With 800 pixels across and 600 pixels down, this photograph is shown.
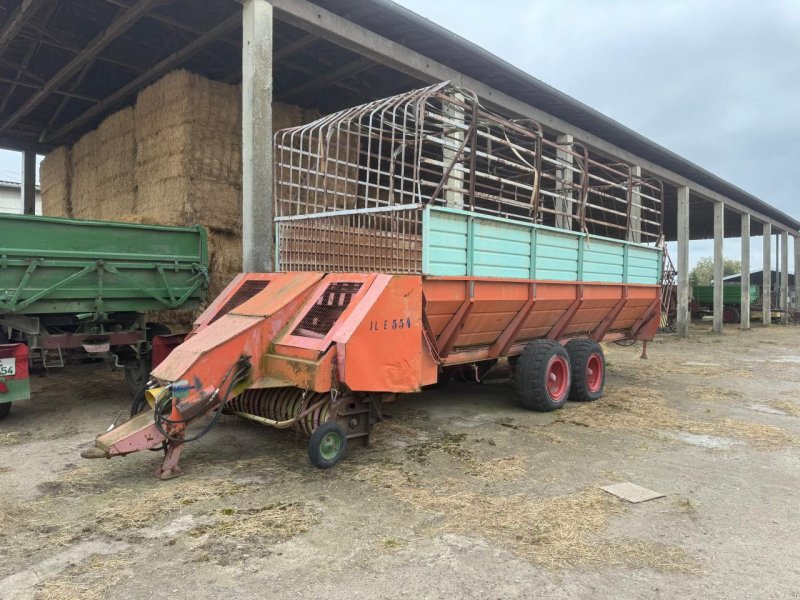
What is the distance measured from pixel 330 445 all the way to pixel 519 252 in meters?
3.18

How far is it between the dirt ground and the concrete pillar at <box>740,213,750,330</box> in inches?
817

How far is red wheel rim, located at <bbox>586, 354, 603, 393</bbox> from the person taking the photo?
7587 millimetres

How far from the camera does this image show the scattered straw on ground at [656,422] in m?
5.83

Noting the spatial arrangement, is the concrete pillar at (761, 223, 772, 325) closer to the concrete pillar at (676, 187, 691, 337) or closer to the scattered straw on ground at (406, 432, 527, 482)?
the concrete pillar at (676, 187, 691, 337)

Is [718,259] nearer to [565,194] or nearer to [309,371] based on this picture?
[565,194]

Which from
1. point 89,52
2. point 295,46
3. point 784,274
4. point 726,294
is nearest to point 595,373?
point 295,46

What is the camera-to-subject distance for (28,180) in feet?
54.9

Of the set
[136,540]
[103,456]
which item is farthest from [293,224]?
[136,540]

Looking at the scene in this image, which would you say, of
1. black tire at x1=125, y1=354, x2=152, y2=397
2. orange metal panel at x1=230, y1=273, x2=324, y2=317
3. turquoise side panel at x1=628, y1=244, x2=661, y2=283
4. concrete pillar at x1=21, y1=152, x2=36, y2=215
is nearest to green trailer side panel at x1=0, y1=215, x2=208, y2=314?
black tire at x1=125, y1=354, x2=152, y2=397

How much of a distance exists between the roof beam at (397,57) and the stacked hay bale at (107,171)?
460 cm

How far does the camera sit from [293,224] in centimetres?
643

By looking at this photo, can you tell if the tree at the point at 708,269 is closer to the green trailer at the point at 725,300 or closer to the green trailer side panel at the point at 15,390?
the green trailer at the point at 725,300

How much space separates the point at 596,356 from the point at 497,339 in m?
1.93

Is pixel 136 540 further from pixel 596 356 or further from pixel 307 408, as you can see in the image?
pixel 596 356
